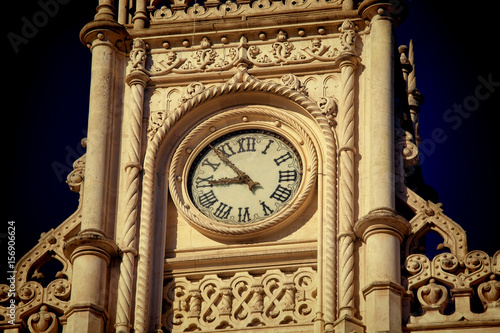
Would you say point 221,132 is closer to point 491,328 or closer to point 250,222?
point 250,222

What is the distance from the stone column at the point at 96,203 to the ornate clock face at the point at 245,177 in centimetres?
130

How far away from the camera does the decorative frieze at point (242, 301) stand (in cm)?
2633

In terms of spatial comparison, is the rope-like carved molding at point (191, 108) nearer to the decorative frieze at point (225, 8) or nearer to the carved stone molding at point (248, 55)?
the carved stone molding at point (248, 55)

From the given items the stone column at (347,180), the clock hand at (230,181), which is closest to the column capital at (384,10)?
the stone column at (347,180)

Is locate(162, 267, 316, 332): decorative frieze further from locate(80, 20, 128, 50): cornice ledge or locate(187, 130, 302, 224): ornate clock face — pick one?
locate(80, 20, 128, 50): cornice ledge

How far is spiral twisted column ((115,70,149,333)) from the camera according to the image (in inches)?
1042

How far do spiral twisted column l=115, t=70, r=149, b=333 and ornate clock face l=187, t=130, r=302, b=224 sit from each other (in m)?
0.81

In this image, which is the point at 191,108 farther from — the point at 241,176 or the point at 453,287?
the point at 453,287

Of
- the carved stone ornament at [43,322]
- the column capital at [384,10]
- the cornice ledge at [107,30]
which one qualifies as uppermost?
the column capital at [384,10]

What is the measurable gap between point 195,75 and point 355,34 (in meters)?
2.34

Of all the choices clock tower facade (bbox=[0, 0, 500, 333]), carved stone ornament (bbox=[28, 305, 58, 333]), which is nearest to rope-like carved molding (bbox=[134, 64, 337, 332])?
clock tower facade (bbox=[0, 0, 500, 333])

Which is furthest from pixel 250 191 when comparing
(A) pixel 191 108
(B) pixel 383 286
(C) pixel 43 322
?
(C) pixel 43 322

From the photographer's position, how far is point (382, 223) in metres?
26.2

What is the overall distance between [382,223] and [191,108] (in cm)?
352
